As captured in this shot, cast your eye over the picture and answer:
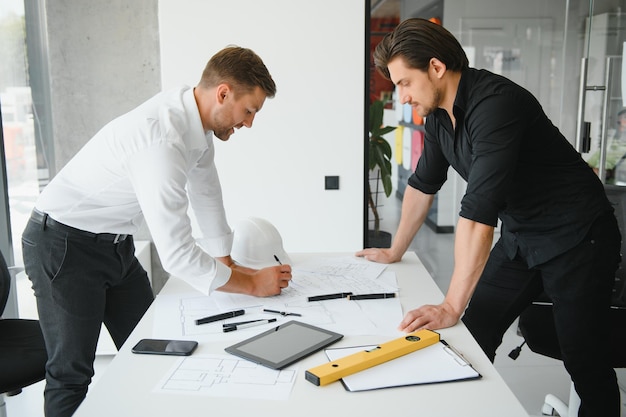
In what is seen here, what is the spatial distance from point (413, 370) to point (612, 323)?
1272 millimetres

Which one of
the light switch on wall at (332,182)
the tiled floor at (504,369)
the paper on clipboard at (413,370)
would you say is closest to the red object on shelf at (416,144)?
the tiled floor at (504,369)

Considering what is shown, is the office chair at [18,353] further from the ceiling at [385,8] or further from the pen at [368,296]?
the ceiling at [385,8]

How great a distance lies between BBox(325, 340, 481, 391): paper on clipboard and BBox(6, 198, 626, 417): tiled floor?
1553 mm

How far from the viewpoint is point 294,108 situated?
11.1 ft

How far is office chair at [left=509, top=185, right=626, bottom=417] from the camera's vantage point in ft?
7.07

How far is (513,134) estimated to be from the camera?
5.63 feet

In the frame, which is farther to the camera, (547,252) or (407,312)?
(547,252)

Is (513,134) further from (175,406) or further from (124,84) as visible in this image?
(124,84)

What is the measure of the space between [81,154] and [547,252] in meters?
1.52

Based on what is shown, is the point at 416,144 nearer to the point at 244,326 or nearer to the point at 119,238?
the point at 119,238

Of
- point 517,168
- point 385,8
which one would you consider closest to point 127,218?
point 517,168

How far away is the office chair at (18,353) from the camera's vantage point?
1953 millimetres

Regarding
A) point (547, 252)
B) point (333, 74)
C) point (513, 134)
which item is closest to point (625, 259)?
point (547, 252)

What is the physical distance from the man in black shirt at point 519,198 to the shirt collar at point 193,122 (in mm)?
595
